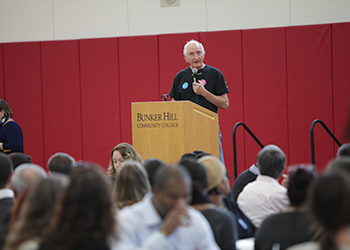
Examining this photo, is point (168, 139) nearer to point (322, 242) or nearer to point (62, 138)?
point (322, 242)

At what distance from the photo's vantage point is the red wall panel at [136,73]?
7.00 meters

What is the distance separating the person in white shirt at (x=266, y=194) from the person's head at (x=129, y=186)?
2.64 feet

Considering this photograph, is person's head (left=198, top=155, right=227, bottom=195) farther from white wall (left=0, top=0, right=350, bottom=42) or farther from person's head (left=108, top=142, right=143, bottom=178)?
white wall (left=0, top=0, right=350, bottom=42)

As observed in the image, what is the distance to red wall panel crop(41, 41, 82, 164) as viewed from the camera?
7.19 m

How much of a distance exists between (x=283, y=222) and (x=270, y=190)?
0.67 metres

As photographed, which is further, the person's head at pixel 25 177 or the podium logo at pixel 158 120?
the podium logo at pixel 158 120

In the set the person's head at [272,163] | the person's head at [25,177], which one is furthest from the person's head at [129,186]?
the person's head at [272,163]

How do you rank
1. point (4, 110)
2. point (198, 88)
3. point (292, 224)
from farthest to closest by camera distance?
point (4, 110) < point (198, 88) < point (292, 224)

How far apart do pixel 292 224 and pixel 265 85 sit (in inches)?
201

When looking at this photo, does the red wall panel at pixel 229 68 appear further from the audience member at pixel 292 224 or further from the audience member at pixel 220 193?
the audience member at pixel 292 224

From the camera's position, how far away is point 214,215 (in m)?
1.92

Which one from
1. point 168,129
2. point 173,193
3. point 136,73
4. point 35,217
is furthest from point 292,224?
point 136,73

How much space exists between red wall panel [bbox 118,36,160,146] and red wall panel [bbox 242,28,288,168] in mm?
1506

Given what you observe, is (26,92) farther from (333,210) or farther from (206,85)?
(333,210)
